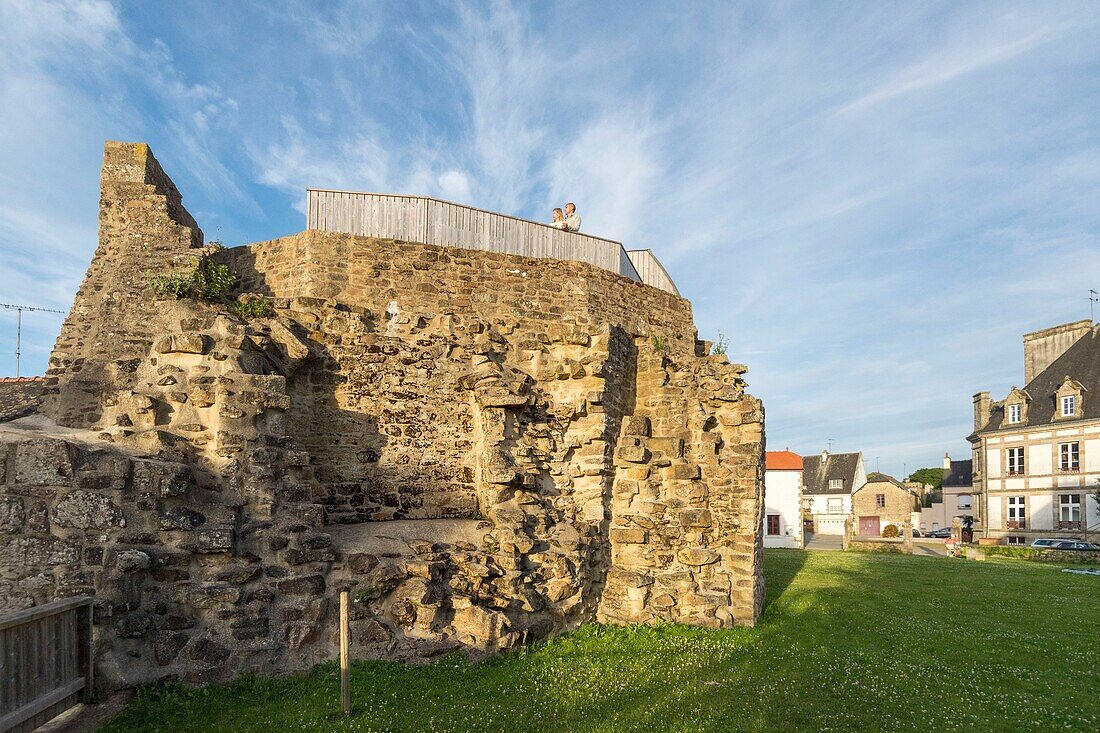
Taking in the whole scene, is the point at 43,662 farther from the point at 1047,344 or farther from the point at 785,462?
the point at 1047,344

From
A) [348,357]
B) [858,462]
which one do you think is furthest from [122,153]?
[858,462]

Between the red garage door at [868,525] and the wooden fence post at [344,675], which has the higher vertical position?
the wooden fence post at [344,675]

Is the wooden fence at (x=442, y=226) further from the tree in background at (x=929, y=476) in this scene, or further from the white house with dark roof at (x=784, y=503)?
the tree in background at (x=929, y=476)

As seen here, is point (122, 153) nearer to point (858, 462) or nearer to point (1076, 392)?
point (1076, 392)

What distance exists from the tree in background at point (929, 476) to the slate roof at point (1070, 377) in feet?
173

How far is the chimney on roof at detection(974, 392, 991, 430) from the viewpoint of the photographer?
3853 cm

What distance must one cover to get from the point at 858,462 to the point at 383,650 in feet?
185

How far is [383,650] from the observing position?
7.05 meters

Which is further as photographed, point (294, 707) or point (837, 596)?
point (837, 596)

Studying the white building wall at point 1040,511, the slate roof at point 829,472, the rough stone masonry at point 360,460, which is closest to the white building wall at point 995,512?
the white building wall at point 1040,511

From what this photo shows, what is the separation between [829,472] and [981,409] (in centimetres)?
1753

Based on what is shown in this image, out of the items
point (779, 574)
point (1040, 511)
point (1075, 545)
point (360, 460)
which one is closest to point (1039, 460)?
point (1040, 511)

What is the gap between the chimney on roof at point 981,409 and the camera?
38.5m

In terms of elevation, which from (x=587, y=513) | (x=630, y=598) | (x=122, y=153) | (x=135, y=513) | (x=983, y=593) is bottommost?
(x=983, y=593)
